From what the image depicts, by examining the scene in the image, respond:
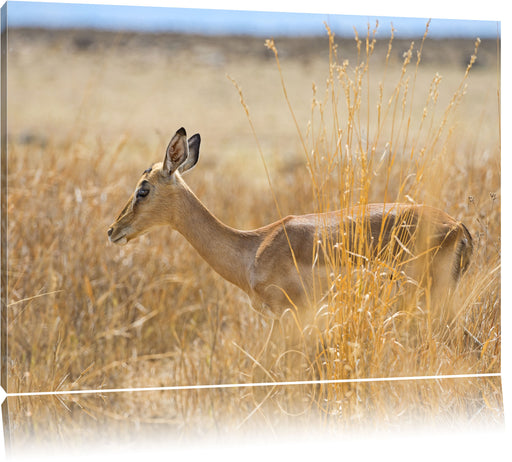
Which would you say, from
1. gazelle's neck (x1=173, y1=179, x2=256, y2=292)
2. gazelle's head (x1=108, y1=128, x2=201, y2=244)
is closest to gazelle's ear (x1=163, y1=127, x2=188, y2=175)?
gazelle's head (x1=108, y1=128, x2=201, y2=244)

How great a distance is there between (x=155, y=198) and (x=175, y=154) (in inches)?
10.8

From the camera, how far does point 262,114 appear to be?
19.8 feet

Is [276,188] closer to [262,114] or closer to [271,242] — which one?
[262,114]

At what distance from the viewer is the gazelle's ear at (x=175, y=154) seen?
4602 millimetres

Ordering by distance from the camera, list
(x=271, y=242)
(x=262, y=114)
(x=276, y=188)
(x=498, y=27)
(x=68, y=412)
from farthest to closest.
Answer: (x=276, y=188) → (x=262, y=114) → (x=498, y=27) → (x=271, y=242) → (x=68, y=412)

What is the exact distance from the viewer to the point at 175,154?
4.68 meters

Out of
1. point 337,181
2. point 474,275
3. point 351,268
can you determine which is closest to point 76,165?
point 337,181

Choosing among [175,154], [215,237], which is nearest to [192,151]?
[175,154]

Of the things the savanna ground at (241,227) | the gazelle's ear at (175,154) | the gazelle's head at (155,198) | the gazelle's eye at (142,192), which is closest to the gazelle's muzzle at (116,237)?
the gazelle's head at (155,198)

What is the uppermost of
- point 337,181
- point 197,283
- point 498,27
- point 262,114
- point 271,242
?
point 498,27

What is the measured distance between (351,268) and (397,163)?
1048mm

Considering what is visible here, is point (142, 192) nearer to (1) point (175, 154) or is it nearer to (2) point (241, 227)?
(1) point (175, 154)

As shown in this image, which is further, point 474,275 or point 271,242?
point 474,275

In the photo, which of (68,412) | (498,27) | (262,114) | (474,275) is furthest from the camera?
(262,114)
